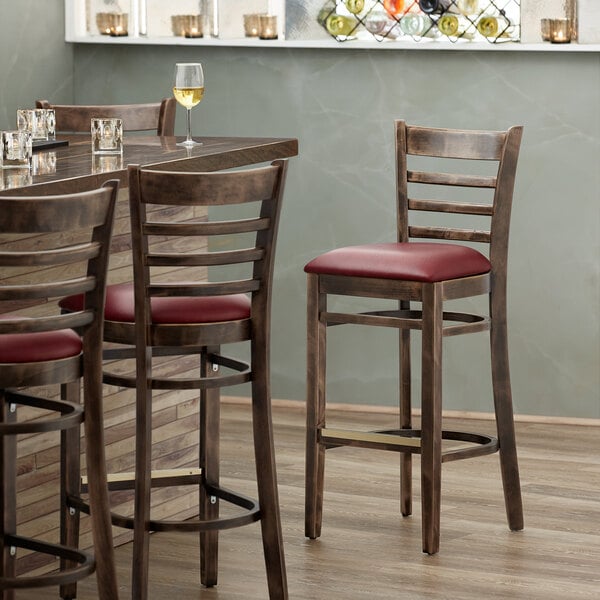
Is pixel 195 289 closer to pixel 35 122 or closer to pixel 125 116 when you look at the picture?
pixel 35 122

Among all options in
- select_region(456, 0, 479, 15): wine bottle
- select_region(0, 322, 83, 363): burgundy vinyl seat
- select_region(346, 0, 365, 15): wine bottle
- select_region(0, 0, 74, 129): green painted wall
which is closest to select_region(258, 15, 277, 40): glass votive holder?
select_region(346, 0, 365, 15): wine bottle

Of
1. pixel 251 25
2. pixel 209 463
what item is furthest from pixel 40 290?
pixel 251 25

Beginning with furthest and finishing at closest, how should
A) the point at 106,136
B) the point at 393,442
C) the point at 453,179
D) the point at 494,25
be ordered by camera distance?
the point at 494,25 → the point at 453,179 → the point at 393,442 → the point at 106,136

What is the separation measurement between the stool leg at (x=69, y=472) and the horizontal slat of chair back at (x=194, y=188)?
58cm

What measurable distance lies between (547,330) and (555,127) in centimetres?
76

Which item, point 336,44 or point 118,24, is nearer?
point 336,44

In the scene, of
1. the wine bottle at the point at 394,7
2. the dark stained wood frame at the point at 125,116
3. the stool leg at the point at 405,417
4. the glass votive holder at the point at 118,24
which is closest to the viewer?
the stool leg at the point at 405,417

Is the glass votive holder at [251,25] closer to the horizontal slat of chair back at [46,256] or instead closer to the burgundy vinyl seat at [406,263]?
the burgundy vinyl seat at [406,263]

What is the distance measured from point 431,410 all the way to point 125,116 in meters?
1.47

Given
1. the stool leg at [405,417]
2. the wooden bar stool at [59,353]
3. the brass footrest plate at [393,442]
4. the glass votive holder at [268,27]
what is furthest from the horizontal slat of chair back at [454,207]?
the glass votive holder at [268,27]

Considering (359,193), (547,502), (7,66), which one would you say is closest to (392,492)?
(547,502)

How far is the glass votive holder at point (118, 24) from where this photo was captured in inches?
217

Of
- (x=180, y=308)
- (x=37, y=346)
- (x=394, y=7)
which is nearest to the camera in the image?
→ (x=37, y=346)

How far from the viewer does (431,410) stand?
3562mm
